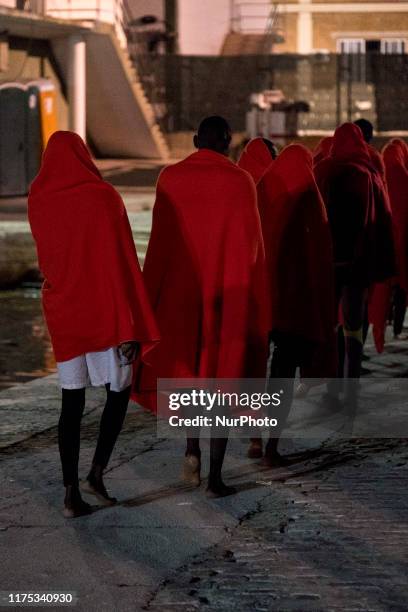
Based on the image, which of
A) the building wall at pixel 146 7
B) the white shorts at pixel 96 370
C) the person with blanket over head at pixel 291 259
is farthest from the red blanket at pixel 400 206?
the building wall at pixel 146 7

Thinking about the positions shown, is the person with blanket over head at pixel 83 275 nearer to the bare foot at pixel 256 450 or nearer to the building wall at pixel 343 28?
the bare foot at pixel 256 450

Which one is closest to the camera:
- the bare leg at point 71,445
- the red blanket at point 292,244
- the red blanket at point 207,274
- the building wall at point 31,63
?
the bare leg at point 71,445

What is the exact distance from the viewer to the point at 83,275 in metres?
6.40

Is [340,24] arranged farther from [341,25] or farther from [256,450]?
[256,450]

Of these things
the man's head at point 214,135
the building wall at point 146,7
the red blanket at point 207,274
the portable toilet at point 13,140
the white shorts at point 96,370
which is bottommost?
the portable toilet at point 13,140

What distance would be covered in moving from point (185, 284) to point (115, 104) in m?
31.0

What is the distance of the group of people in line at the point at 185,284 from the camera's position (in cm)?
641

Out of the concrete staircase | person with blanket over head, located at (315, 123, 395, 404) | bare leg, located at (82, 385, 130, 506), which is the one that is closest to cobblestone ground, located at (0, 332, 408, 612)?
bare leg, located at (82, 385, 130, 506)

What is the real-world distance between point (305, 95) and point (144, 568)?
36732mm

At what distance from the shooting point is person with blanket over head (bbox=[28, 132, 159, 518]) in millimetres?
6387

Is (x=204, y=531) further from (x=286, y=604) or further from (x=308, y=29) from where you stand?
(x=308, y=29)

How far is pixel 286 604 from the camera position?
5.26m

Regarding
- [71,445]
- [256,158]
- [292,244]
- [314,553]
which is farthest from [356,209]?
[314,553]

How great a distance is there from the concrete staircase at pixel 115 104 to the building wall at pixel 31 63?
28cm
